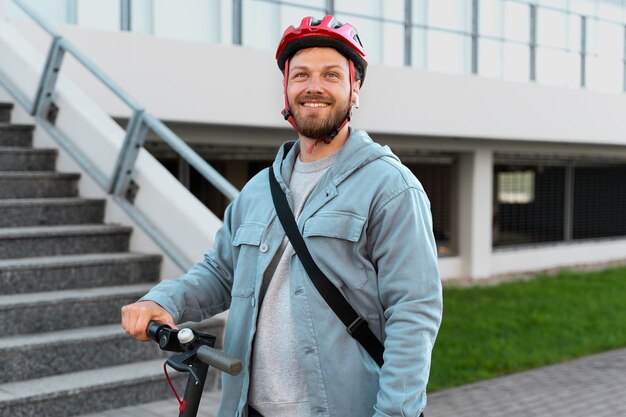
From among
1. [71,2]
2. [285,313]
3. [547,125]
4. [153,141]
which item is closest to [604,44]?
[547,125]

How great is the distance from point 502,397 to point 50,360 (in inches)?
132

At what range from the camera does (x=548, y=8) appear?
51.3 feet

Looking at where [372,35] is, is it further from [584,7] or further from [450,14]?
Result: [584,7]

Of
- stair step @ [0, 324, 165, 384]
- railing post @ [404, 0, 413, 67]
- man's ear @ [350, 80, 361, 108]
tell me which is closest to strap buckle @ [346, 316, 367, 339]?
man's ear @ [350, 80, 361, 108]

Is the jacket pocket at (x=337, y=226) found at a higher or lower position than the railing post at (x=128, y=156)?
lower

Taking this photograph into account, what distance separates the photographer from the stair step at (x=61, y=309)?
5195mm

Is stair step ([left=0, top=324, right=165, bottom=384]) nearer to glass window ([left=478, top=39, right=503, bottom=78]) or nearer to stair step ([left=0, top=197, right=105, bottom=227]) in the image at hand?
stair step ([left=0, top=197, right=105, bottom=227])

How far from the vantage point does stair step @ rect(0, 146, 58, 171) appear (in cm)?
698

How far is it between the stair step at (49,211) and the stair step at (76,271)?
47cm

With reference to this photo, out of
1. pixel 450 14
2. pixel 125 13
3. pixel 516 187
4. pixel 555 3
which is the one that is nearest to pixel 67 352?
pixel 125 13

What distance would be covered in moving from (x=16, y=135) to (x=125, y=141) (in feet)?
4.60

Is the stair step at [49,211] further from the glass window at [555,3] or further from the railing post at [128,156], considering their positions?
the glass window at [555,3]

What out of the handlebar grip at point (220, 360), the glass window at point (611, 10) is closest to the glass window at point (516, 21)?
the glass window at point (611, 10)

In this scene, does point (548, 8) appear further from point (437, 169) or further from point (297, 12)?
point (297, 12)
